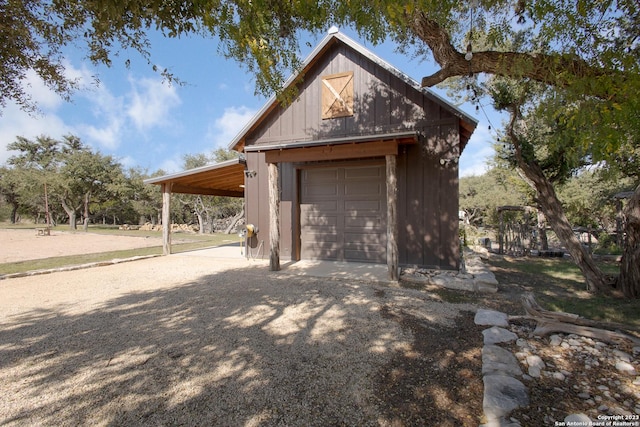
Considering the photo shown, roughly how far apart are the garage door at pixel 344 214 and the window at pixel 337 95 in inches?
60.7

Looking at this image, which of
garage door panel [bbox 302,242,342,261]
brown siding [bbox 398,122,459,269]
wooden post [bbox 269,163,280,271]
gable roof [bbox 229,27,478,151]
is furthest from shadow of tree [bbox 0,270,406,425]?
gable roof [bbox 229,27,478,151]

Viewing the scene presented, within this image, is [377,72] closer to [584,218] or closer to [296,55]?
[296,55]

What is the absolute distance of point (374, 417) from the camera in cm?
213

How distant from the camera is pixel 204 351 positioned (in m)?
3.16

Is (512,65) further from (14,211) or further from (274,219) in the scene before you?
(14,211)

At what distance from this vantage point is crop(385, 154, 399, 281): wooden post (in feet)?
20.1

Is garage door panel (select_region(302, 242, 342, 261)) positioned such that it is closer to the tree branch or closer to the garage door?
the garage door

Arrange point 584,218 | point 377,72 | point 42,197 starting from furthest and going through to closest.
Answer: point 42,197 < point 584,218 < point 377,72

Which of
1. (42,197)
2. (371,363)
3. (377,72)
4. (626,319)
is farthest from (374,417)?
(42,197)

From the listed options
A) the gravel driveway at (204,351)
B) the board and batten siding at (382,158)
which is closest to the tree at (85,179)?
the board and batten siding at (382,158)

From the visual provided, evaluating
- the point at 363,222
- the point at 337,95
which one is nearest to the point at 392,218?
the point at 363,222

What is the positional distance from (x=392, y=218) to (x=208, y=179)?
7.30 m

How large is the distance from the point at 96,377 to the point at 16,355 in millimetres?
1311

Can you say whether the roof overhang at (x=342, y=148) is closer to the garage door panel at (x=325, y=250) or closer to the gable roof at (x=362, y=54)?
the gable roof at (x=362, y=54)
